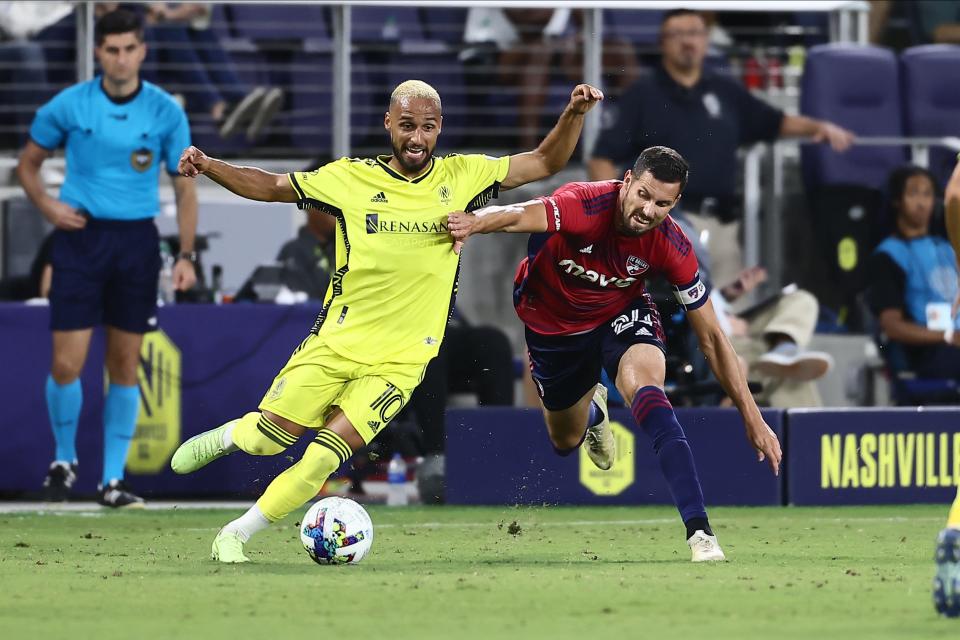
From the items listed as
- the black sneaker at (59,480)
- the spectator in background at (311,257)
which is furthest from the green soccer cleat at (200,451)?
the spectator in background at (311,257)

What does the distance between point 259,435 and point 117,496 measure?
332cm

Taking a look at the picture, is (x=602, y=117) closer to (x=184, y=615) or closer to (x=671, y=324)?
(x=671, y=324)

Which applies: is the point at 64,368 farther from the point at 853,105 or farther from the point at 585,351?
the point at 853,105

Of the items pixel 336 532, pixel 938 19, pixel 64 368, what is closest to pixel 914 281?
pixel 938 19

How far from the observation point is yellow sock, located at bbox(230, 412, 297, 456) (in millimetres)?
7789

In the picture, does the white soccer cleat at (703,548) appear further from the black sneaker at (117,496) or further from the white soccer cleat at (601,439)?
the black sneaker at (117,496)

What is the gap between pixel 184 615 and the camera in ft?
19.3

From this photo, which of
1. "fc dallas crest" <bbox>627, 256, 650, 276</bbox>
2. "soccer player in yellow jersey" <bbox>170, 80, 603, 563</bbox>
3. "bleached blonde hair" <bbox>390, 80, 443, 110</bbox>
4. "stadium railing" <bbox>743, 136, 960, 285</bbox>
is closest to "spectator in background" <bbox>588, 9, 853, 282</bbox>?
"stadium railing" <bbox>743, 136, 960, 285</bbox>

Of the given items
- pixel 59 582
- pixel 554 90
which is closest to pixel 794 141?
pixel 554 90

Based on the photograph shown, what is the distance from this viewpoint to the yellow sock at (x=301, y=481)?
293 inches

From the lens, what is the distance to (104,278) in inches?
426

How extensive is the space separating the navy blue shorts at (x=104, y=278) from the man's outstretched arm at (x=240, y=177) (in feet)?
10.5

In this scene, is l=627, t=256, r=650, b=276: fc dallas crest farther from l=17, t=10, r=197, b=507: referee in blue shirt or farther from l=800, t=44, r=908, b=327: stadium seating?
l=800, t=44, r=908, b=327: stadium seating

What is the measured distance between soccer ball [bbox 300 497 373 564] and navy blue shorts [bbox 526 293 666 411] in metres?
1.58
